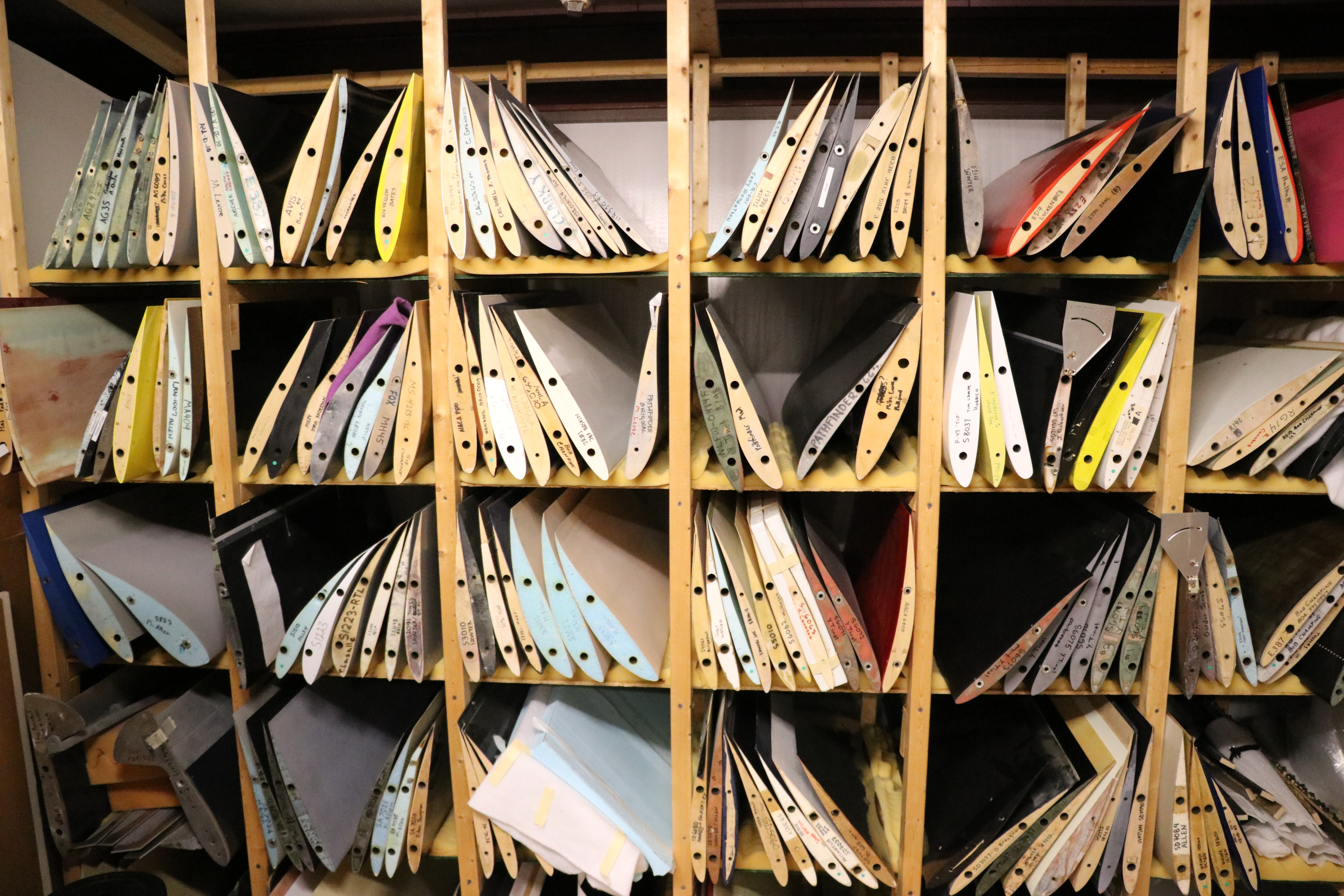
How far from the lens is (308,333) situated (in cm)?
161

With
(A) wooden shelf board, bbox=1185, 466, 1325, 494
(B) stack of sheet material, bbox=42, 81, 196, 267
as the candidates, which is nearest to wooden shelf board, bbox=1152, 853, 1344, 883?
(A) wooden shelf board, bbox=1185, 466, 1325, 494

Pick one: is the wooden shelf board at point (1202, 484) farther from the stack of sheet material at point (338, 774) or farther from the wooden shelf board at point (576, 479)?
the stack of sheet material at point (338, 774)

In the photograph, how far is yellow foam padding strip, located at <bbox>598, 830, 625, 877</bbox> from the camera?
157cm

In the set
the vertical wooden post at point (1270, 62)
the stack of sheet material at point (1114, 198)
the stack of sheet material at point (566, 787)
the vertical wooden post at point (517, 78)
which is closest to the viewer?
the stack of sheet material at point (1114, 198)

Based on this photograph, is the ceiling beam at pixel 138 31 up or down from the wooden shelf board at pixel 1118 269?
up

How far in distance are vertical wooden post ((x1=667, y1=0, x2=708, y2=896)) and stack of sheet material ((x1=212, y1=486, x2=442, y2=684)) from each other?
1.81ft

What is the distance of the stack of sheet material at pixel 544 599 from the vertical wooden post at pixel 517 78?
106 cm

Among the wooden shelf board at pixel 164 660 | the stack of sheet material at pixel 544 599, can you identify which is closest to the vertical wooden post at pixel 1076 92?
the stack of sheet material at pixel 544 599

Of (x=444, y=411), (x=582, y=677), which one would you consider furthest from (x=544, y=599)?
(x=444, y=411)

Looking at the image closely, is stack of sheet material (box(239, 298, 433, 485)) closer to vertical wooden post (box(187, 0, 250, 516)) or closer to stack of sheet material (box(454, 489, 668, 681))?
vertical wooden post (box(187, 0, 250, 516))

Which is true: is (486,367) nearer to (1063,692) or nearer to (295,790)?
(295,790)

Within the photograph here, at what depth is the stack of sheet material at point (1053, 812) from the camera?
1.58 meters

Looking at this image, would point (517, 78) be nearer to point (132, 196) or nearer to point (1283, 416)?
point (132, 196)

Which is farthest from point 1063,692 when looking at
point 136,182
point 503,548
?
point 136,182
